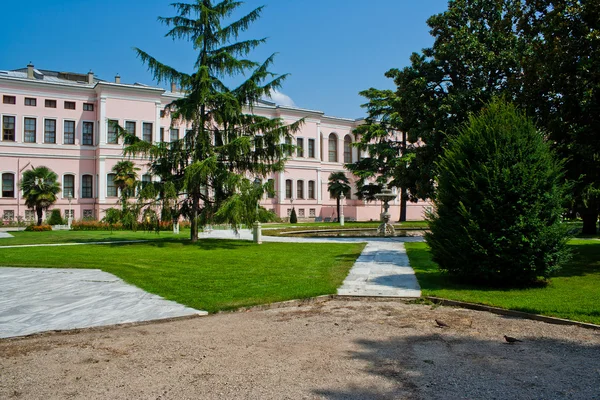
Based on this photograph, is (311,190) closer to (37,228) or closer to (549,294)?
(37,228)

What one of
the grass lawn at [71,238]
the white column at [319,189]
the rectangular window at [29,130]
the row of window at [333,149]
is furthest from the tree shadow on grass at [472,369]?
the row of window at [333,149]

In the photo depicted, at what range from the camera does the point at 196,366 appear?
4316mm

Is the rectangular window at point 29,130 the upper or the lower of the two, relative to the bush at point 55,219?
upper

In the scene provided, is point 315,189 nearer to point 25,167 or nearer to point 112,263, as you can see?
point 25,167

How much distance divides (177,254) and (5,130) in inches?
1330

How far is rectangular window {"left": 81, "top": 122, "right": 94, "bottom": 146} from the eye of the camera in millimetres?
42312

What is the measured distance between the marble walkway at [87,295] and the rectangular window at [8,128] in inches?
1330

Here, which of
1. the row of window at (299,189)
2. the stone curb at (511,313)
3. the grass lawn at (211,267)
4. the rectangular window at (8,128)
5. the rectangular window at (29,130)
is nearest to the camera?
the stone curb at (511,313)

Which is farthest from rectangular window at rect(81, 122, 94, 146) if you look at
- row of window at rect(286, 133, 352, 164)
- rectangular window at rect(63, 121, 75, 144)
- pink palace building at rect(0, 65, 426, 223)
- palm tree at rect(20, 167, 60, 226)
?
row of window at rect(286, 133, 352, 164)

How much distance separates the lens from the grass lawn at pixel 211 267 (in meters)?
7.93

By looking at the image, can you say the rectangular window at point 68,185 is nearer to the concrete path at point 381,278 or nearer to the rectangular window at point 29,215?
the rectangular window at point 29,215

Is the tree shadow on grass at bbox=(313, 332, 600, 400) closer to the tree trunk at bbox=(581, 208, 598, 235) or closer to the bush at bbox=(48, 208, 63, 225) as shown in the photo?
the tree trunk at bbox=(581, 208, 598, 235)

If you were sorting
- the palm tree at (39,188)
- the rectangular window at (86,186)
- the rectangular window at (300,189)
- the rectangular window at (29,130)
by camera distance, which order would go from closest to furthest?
1. the palm tree at (39,188)
2. the rectangular window at (29,130)
3. the rectangular window at (86,186)
4. the rectangular window at (300,189)

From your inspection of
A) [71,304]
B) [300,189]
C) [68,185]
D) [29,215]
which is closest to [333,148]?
[300,189]
